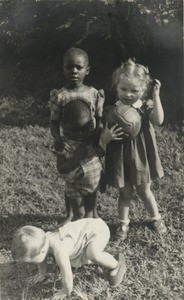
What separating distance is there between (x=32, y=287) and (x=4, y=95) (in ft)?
10.9

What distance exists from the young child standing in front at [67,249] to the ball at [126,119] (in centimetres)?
69

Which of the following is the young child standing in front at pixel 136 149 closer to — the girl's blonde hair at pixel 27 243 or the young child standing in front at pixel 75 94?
the young child standing in front at pixel 75 94

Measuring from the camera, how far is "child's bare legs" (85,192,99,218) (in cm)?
381

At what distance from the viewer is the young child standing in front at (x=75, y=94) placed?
11.3ft

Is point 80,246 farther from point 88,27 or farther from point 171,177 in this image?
point 88,27

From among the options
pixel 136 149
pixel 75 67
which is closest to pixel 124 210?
pixel 136 149

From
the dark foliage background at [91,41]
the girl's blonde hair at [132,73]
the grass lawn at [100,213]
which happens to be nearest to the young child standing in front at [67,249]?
the grass lawn at [100,213]

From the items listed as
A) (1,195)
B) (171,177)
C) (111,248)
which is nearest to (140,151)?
(111,248)

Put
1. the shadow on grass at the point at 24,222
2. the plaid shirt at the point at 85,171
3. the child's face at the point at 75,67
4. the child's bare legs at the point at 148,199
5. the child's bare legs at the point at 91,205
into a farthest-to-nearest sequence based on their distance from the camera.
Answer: the shadow on grass at the point at 24,222 < the child's bare legs at the point at 91,205 < the child's bare legs at the point at 148,199 < the plaid shirt at the point at 85,171 < the child's face at the point at 75,67

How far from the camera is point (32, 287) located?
11.1 feet

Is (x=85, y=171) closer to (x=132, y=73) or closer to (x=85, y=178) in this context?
(x=85, y=178)

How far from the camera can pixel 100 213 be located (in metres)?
4.11

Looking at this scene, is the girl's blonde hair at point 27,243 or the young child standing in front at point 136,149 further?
the young child standing in front at point 136,149

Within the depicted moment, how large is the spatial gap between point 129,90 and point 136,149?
0.47 metres
